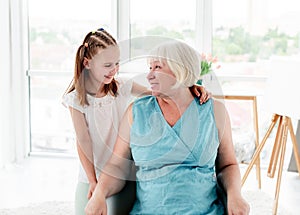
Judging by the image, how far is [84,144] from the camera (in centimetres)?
223

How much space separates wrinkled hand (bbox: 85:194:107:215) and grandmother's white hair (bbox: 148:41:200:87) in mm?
530

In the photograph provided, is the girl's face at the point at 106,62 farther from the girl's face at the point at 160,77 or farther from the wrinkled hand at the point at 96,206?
the wrinkled hand at the point at 96,206

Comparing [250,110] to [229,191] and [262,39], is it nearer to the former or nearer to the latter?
[262,39]

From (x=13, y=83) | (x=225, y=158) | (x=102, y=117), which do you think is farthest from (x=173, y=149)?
(x=13, y=83)

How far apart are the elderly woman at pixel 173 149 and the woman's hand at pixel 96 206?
0.19 feet

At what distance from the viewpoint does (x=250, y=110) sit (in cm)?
448

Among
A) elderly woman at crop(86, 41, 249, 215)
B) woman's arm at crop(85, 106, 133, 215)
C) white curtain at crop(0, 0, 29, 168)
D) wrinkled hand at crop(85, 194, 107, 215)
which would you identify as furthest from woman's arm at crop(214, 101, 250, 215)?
white curtain at crop(0, 0, 29, 168)

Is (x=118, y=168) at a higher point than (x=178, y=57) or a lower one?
lower

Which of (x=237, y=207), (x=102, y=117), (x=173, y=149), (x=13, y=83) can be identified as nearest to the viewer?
(x=237, y=207)

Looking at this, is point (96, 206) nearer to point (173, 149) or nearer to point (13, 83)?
point (173, 149)

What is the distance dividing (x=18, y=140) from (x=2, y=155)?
0.28 m

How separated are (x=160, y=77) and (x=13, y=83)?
107 inches

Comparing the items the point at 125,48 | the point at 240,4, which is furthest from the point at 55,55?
the point at 125,48

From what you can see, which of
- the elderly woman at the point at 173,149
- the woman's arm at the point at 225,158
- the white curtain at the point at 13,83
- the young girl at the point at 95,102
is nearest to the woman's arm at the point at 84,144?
the young girl at the point at 95,102
